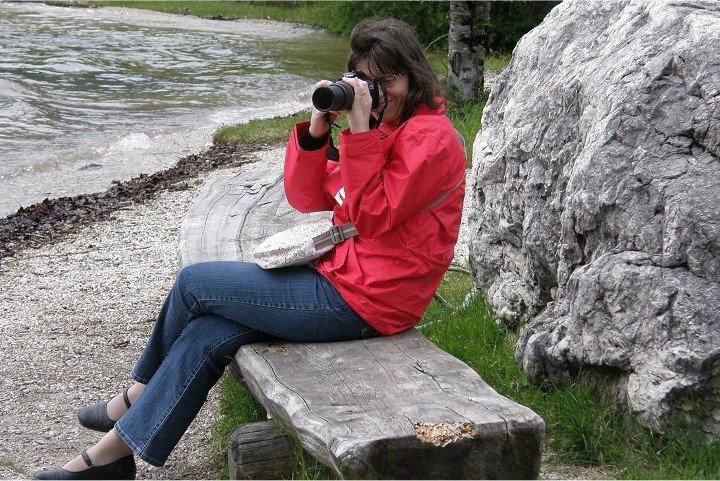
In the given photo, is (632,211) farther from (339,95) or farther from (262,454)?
(262,454)

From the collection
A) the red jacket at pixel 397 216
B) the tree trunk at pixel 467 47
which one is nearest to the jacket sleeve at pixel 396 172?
the red jacket at pixel 397 216

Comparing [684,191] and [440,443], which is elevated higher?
[684,191]

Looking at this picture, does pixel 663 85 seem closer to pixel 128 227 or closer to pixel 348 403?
pixel 348 403

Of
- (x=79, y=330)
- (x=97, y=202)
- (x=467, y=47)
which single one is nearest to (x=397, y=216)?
(x=79, y=330)

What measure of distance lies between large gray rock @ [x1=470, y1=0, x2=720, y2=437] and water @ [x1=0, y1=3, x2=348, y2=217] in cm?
712

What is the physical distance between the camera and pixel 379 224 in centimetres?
308

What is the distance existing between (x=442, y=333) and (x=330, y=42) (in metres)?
21.6

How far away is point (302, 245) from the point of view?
328 centimetres

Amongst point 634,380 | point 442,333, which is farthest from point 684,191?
point 442,333

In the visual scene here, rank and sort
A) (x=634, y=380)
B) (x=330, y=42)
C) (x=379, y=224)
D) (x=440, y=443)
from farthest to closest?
1. (x=330, y=42)
2. (x=379, y=224)
3. (x=634, y=380)
4. (x=440, y=443)

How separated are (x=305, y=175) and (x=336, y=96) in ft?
2.28

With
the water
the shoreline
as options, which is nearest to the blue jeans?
the shoreline

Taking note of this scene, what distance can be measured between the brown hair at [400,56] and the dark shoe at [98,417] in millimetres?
1684

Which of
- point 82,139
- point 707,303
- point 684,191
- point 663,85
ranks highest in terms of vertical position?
point 663,85
